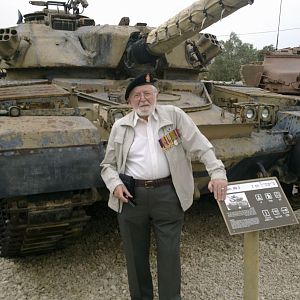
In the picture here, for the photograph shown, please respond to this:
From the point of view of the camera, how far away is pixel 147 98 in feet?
9.98

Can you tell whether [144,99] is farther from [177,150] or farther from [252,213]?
[252,213]

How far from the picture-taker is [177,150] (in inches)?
120

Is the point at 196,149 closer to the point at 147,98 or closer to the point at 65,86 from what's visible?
the point at 147,98

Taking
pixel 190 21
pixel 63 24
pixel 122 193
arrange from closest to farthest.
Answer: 1. pixel 122 193
2. pixel 190 21
3. pixel 63 24

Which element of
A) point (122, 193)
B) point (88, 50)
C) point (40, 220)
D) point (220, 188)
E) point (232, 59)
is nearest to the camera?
point (220, 188)

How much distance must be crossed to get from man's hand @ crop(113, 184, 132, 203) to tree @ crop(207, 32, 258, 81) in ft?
103

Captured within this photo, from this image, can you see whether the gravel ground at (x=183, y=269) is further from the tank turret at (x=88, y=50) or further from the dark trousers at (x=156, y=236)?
the tank turret at (x=88, y=50)

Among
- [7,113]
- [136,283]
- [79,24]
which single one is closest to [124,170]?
[136,283]

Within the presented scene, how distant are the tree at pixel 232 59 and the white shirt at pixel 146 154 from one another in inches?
1233

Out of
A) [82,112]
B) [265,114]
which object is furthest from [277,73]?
[82,112]

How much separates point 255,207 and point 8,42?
3577 mm

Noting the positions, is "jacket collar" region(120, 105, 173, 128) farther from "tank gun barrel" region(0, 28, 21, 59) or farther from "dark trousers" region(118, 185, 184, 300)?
"tank gun barrel" region(0, 28, 21, 59)

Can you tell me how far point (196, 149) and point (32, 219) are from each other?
4.70 feet

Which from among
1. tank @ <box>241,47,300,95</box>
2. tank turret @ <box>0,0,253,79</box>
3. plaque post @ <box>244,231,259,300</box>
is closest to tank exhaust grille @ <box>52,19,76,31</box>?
tank turret @ <box>0,0,253,79</box>
